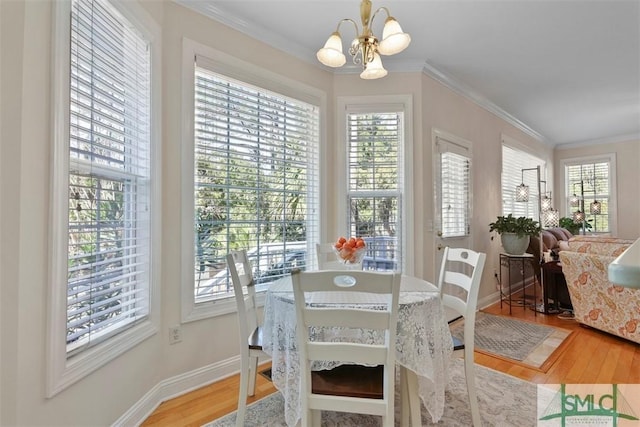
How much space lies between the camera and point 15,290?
3.85 feet

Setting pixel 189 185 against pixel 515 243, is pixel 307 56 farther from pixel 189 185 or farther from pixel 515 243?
pixel 515 243

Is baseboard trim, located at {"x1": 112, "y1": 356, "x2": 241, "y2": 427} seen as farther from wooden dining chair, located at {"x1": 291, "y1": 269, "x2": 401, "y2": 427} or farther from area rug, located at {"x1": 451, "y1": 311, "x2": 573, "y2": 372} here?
area rug, located at {"x1": 451, "y1": 311, "x2": 573, "y2": 372}

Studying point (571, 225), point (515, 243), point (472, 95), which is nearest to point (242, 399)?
point (515, 243)

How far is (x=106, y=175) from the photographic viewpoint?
1.71m

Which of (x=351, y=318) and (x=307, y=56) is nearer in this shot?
(x=351, y=318)

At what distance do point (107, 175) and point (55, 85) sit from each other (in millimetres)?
506

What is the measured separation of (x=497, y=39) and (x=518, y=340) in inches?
108

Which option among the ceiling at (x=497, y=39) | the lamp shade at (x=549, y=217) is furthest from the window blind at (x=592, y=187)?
the ceiling at (x=497, y=39)

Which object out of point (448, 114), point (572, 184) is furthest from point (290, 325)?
point (572, 184)

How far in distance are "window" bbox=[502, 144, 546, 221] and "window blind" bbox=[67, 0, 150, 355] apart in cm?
477

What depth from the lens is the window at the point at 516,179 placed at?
16.2 ft

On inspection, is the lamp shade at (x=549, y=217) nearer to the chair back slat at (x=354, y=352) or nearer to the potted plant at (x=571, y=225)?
the potted plant at (x=571, y=225)

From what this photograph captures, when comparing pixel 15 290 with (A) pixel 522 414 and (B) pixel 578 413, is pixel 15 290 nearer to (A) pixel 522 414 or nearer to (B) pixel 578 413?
(A) pixel 522 414

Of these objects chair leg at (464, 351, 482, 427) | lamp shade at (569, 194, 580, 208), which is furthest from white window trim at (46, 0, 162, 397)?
lamp shade at (569, 194, 580, 208)
